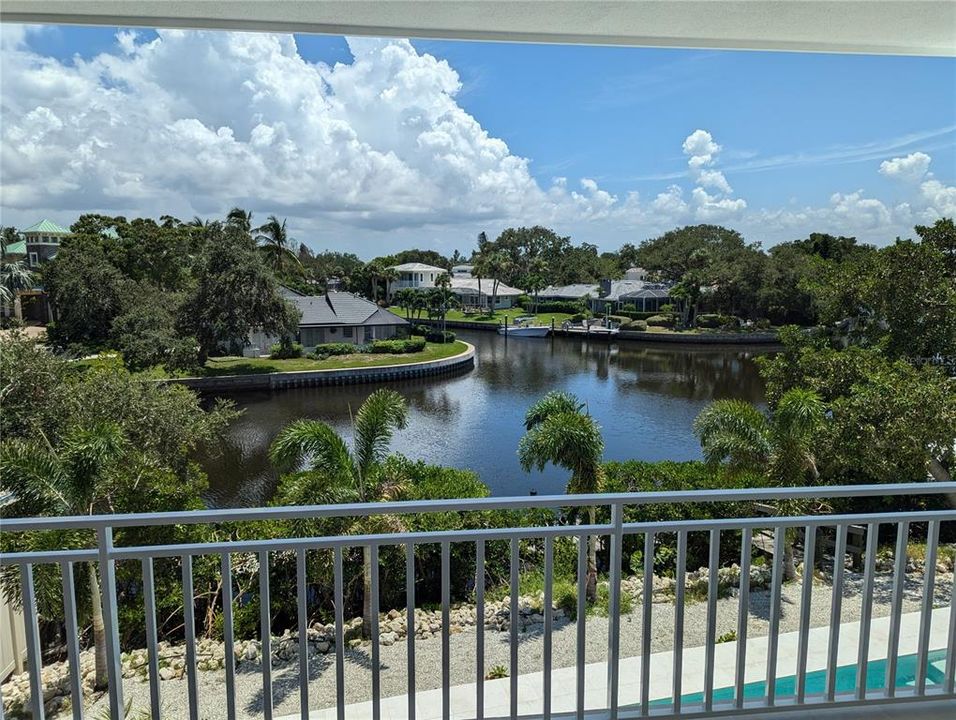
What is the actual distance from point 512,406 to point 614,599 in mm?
21820

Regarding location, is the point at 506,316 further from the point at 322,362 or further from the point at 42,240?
the point at 42,240

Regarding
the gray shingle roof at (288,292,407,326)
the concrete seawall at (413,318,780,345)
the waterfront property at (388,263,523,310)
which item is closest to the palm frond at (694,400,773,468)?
the concrete seawall at (413,318,780,345)

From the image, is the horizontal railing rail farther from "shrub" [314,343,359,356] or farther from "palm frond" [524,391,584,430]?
"shrub" [314,343,359,356]

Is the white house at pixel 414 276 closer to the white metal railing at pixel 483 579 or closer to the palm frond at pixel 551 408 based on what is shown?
the palm frond at pixel 551 408

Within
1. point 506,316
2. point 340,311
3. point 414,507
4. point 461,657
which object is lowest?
point 461,657

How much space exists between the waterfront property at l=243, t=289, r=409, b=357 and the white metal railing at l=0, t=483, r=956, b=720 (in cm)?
2788

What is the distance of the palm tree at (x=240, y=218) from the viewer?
109 feet

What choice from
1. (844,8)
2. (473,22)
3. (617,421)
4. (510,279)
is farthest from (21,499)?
(510,279)

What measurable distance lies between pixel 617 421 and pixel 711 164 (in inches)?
1081

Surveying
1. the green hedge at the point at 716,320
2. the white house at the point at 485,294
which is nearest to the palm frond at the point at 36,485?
the green hedge at the point at 716,320

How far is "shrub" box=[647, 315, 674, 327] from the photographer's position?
Result: 37.1 m

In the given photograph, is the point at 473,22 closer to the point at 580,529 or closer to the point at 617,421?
the point at 580,529

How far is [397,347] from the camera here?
30.8m

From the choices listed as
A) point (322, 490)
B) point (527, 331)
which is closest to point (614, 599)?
point (322, 490)
